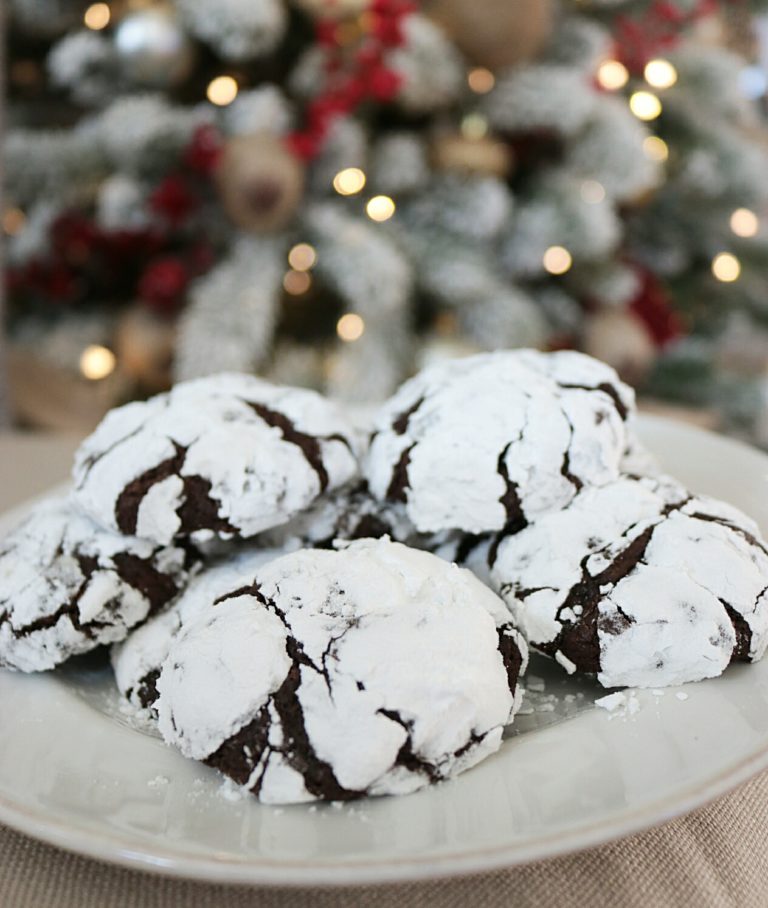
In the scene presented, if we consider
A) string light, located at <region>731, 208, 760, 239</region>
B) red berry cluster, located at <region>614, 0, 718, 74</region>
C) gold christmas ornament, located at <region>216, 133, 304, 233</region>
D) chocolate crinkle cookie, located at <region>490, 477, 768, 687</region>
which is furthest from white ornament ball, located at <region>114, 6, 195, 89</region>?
string light, located at <region>731, 208, 760, 239</region>

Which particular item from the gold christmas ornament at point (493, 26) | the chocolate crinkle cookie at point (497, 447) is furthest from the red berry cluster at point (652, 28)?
the chocolate crinkle cookie at point (497, 447)

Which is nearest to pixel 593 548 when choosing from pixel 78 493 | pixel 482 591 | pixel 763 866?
pixel 482 591

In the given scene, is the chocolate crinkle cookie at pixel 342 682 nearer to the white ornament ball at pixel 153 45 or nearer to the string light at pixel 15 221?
the white ornament ball at pixel 153 45

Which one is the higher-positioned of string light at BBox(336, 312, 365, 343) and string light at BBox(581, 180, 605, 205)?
string light at BBox(581, 180, 605, 205)

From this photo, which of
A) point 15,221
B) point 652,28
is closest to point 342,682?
point 15,221

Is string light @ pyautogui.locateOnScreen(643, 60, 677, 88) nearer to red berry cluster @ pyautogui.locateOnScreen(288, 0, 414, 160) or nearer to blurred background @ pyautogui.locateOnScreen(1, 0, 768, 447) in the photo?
blurred background @ pyautogui.locateOnScreen(1, 0, 768, 447)

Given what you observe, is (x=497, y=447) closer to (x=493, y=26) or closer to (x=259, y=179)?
(x=259, y=179)

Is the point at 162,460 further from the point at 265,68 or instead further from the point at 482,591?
the point at 265,68
